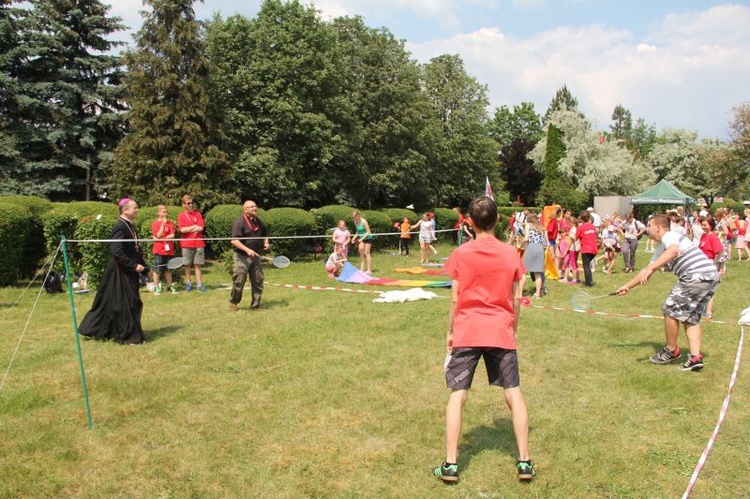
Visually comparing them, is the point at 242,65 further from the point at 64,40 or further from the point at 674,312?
the point at 674,312

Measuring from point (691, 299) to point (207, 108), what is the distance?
20.7 metres

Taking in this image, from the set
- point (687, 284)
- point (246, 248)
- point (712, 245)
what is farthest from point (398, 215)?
point (687, 284)

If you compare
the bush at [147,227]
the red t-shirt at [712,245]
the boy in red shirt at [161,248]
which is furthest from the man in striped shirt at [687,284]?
the bush at [147,227]

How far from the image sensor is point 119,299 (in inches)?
289

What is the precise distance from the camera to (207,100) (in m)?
22.1

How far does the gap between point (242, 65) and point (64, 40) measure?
7.01 m

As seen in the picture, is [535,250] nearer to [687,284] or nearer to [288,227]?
[687,284]

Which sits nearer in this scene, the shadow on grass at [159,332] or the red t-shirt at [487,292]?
the red t-shirt at [487,292]

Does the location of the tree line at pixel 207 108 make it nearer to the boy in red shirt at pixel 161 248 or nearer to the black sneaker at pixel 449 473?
the boy in red shirt at pixel 161 248

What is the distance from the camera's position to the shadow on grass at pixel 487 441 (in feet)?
14.2

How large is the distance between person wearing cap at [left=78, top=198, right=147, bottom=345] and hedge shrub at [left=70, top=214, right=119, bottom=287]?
4.54 meters

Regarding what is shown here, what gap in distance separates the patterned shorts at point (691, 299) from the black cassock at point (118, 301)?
686 cm

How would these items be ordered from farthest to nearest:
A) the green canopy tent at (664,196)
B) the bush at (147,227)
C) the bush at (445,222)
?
the green canopy tent at (664,196) < the bush at (445,222) < the bush at (147,227)

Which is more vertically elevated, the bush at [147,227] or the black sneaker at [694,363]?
the bush at [147,227]
